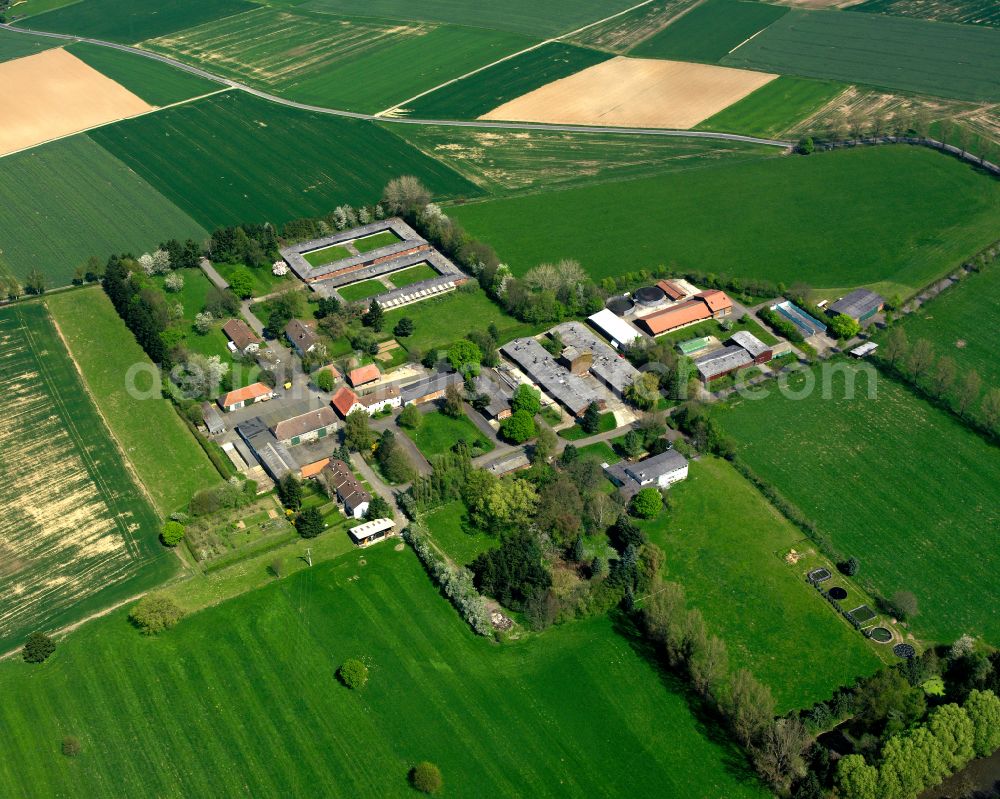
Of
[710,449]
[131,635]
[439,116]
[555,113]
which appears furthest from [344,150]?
[131,635]

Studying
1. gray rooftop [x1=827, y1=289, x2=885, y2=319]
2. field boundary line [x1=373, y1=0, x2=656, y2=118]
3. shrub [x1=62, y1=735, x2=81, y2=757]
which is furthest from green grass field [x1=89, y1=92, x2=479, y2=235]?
shrub [x1=62, y1=735, x2=81, y2=757]

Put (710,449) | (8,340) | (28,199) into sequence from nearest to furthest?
(710,449)
(8,340)
(28,199)

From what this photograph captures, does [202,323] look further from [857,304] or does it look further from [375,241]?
[857,304]

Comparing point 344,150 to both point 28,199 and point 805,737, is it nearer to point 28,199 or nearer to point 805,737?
point 28,199

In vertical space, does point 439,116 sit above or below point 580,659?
above

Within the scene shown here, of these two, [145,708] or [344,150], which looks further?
[344,150]

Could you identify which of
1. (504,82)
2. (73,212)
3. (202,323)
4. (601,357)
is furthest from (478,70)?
(601,357)
